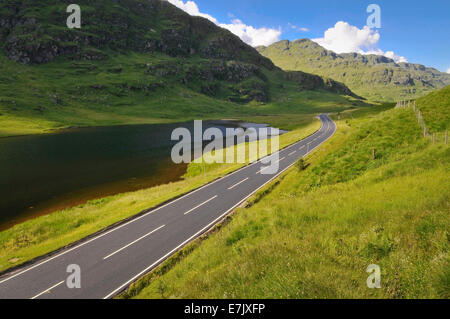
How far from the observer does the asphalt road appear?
13.1 meters

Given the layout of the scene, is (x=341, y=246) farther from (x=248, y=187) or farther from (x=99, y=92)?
(x=99, y=92)

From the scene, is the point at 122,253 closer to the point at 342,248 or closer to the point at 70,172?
the point at 342,248

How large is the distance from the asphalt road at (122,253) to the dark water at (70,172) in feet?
53.4

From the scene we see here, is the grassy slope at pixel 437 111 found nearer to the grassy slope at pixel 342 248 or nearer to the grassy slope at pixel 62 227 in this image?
the grassy slope at pixel 342 248

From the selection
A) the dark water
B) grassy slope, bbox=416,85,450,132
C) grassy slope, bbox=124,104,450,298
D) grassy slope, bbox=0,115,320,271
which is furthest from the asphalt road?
grassy slope, bbox=416,85,450,132

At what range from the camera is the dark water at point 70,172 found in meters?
32.3

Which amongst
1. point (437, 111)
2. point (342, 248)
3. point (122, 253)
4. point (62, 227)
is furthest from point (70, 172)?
point (437, 111)

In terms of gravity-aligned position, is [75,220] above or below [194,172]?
below

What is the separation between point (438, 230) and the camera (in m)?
7.23

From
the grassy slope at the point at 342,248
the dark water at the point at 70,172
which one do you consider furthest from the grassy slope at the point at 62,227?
the grassy slope at the point at 342,248

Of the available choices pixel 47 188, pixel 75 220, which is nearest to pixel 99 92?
pixel 47 188

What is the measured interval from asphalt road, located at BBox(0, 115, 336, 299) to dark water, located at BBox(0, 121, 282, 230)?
16.3m

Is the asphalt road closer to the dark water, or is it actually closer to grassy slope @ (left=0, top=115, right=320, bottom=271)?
grassy slope @ (left=0, top=115, right=320, bottom=271)
